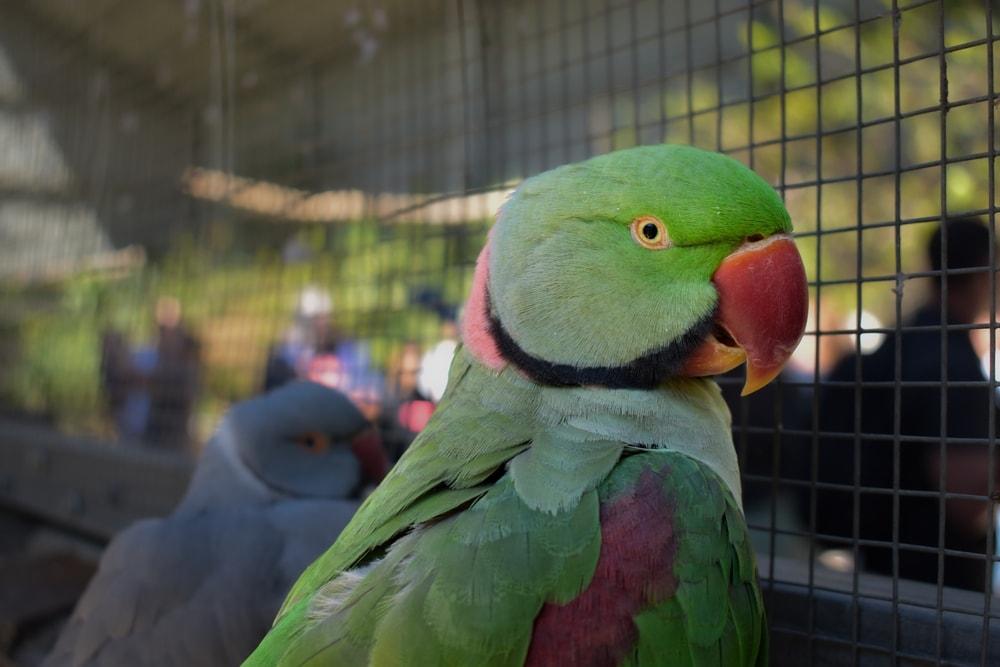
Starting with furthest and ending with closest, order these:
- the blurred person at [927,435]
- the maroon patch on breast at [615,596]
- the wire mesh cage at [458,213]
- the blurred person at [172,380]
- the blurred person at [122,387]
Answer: the blurred person at [122,387] → the blurred person at [172,380] → the blurred person at [927,435] → the wire mesh cage at [458,213] → the maroon patch on breast at [615,596]

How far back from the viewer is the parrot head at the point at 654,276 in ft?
3.25

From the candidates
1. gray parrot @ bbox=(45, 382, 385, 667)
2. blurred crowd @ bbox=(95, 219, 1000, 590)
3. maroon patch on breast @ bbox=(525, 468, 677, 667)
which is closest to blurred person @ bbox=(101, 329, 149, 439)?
blurred crowd @ bbox=(95, 219, 1000, 590)

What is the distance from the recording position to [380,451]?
86.3 inches

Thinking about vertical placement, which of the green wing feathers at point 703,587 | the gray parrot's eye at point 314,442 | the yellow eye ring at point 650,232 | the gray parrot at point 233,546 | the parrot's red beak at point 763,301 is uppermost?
the yellow eye ring at point 650,232

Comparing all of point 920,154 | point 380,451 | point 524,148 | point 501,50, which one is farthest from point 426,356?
point 920,154

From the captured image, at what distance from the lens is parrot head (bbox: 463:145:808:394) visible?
3.25 feet

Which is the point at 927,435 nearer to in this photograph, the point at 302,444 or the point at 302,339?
the point at 302,444

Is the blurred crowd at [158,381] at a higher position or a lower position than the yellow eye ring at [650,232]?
lower

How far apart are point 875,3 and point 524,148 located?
854 mm

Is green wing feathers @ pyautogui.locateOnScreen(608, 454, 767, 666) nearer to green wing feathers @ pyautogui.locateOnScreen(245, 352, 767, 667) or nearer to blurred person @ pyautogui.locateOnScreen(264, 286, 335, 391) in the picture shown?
green wing feathers @ pyautogui.locateOnScreen(245, 352, 767, 667)

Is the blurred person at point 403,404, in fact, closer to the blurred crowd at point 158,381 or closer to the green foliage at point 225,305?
the green foliage at point 225,305

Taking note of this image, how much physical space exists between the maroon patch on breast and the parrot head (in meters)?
0.23

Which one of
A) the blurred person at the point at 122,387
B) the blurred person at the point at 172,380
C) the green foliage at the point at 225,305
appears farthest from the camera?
the blurred person at the point at 122,387

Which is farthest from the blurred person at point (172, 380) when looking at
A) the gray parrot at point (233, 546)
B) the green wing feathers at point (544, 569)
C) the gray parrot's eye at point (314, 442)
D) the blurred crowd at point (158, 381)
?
the green wing feathers at point (544, 569)
